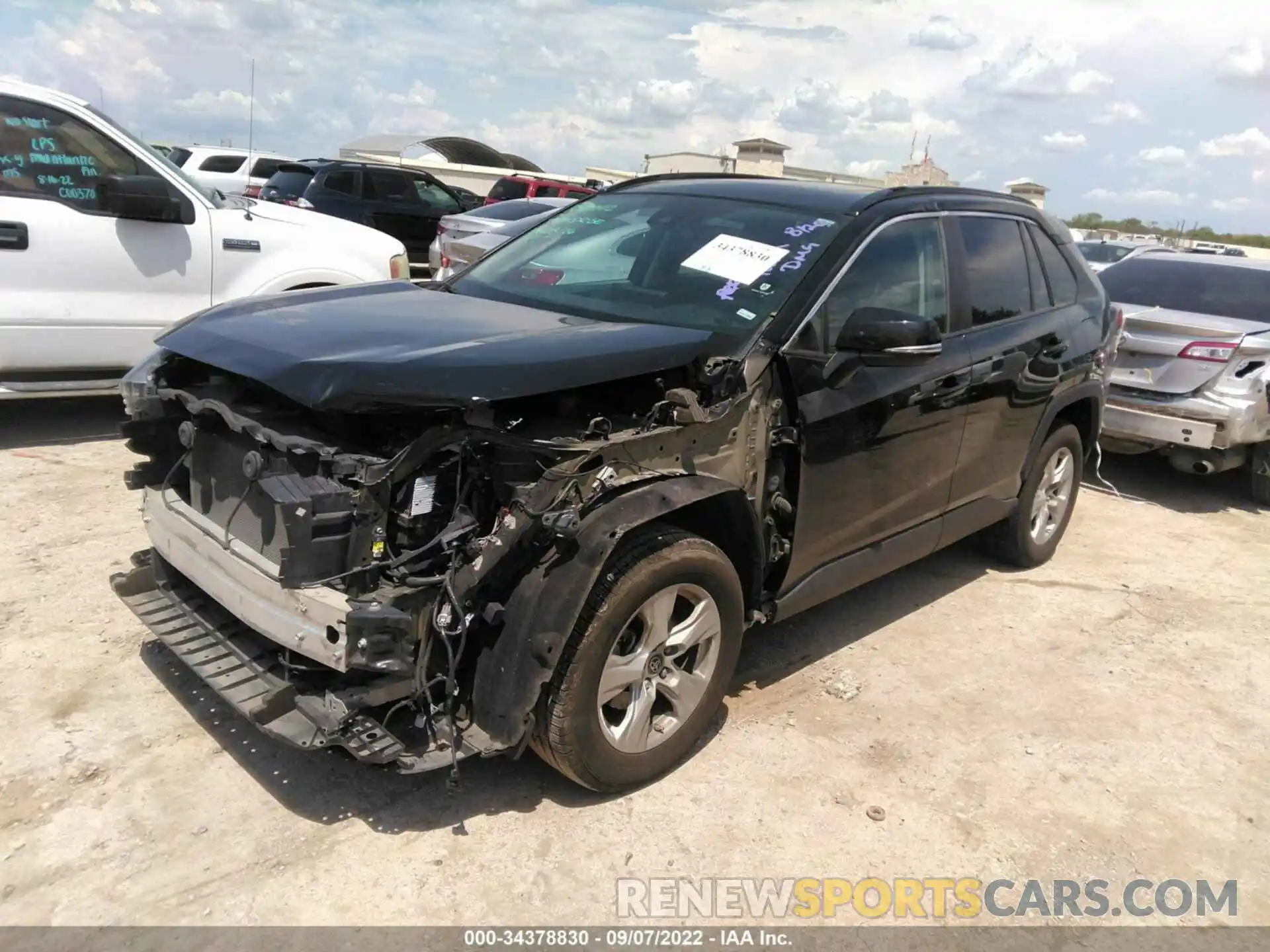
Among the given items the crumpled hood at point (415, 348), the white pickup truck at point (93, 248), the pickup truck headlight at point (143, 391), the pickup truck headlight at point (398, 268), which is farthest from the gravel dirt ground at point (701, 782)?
the pickup truck headlight at point (398, 268)

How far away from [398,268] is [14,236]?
2385 millimetres

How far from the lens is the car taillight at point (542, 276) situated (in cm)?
416

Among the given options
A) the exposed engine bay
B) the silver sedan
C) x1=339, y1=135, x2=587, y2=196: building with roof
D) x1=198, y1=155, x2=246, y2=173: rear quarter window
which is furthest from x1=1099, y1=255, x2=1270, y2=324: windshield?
x1=339, y1=135, x2=587, y2=196: building with roof

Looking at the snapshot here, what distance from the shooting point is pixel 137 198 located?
5945 mm

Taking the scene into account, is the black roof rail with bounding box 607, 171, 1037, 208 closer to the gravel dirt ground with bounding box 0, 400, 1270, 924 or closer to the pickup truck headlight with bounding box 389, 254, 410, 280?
the gravel dirt ground with bounding box 0, 400, 1270, 924

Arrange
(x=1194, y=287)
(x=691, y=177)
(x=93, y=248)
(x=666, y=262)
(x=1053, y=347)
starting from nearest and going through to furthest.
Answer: (x=666, y=262), (x=691, y=177), (x=1053, y=347), (x=93, y=248), (x=1194, y=287)

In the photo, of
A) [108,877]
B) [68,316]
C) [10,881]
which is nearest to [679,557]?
[108,877]

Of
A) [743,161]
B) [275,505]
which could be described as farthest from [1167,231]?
[275,505]

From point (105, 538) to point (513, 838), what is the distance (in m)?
2.95

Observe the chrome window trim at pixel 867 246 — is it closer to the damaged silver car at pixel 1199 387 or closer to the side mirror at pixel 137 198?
the damaged silver car at pixel 1199 387

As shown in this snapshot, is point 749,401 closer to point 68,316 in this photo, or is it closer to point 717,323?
point 717,323

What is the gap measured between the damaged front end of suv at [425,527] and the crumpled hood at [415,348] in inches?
0.5

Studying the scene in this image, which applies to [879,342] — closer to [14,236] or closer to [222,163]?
[14,236]

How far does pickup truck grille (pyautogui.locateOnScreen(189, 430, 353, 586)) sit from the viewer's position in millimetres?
2633
